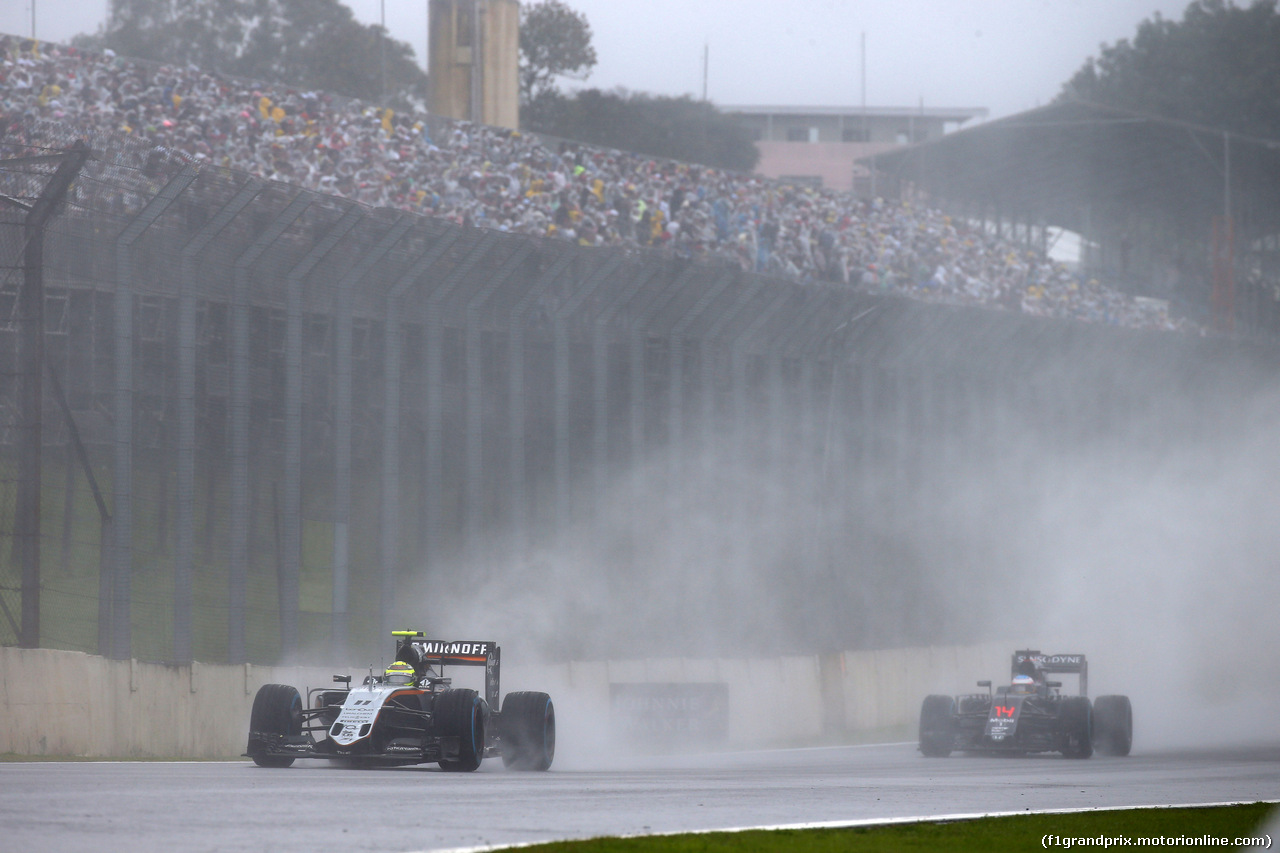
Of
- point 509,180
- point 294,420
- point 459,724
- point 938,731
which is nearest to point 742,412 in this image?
point 509,180

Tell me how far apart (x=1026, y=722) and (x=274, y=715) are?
10046 millimetres

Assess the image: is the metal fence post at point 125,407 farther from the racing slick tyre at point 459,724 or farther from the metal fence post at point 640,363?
the metal fence post at point 640,363

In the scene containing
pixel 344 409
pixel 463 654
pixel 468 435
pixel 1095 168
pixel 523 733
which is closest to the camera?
Result: pixel 523 733

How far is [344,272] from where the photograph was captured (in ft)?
62.7

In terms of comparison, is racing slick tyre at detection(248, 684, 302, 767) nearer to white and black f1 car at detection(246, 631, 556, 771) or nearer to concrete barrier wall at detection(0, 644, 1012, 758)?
white and black f1 car at detection(246, 631, 556, 771)

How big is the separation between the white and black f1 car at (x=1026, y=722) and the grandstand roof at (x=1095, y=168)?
96.1 feet

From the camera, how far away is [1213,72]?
68.4 metres

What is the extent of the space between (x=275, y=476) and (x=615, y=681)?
586 cm

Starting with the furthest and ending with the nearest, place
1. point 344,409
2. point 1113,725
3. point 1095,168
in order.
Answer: point 1095,168 → point 1113,725 → point 344,409

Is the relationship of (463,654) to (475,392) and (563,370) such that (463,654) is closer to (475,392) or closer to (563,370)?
(475,392)

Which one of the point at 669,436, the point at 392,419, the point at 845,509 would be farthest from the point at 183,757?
the point at 845,509

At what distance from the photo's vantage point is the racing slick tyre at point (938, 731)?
19.8 metres

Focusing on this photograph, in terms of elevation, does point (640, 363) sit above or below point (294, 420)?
above

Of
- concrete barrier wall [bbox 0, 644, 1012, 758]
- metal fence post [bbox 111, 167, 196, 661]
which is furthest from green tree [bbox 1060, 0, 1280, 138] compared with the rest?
metal fence post [bbox 111, 167, 196, 661]
